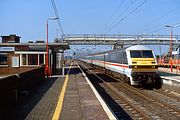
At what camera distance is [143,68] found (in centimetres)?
2152

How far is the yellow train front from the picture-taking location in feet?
70.3

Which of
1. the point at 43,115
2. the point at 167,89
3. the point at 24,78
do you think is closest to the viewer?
the point at 43,115

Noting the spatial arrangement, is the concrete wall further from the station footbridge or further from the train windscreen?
the station footbridge

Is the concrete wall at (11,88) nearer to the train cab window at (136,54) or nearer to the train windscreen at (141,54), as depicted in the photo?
the train cab window at (136,54)

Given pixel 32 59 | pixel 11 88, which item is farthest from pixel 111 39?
pixel 11 88

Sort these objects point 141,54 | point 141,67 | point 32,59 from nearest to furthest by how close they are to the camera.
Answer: point 141,67 < point 141,54 < point 32,59

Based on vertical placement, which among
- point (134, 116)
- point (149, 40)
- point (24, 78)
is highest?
point (149, 40)

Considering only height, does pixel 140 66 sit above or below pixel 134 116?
above

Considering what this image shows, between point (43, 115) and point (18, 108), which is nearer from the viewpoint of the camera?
point (43, 115)

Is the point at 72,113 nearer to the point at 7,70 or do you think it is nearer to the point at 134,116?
the point at 134,116

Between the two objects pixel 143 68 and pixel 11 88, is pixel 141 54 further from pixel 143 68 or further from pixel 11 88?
pixel 11 88

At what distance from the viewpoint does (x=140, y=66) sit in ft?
70.7

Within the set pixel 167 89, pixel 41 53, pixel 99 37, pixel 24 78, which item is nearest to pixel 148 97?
pixel 167 89

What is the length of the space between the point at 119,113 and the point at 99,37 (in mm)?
47722
